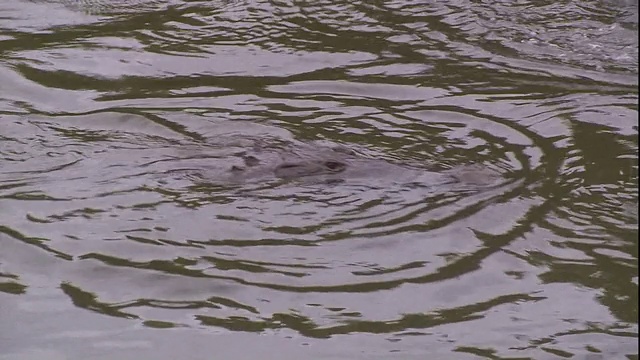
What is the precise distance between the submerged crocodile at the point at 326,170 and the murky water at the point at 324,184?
0.07 feet

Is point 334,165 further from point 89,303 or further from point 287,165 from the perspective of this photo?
point 89,303

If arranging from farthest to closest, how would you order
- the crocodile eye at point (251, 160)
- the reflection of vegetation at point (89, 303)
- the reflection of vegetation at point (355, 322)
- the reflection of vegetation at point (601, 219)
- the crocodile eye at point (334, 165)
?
the crocodile eye at point (251, 160), the crocodile eye at point (334, 165), the reflection of vegetation at point (601, 219), the reflection of vegetation at point (89, 303), the reflection of vegetation at point (355, 322)

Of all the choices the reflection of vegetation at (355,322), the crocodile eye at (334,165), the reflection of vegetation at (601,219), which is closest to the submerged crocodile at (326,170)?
the crocodile eye at (334,165)

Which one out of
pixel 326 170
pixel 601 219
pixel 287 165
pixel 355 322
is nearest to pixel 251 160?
pixel 287 165

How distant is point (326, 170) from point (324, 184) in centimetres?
16

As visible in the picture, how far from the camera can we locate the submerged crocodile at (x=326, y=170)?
621 cm

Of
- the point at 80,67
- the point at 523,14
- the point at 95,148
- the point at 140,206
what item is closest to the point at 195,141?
the point at 95,148

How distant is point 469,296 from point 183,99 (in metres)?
3.43

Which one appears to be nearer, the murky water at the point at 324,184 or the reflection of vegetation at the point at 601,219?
the murky water at the point at 324,184

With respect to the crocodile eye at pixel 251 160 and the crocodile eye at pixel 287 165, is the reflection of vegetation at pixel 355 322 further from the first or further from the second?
the crocodile eye at pixel 251 160

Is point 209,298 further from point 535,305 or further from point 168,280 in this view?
point 535,305

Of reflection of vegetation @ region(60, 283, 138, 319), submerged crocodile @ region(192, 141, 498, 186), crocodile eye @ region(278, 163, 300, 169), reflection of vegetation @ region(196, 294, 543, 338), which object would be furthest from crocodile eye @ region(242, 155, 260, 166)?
reflection of vegetation @ region(196, 294, 543, 338)

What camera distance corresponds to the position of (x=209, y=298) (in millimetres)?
5051

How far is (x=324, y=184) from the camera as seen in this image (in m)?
6.23
